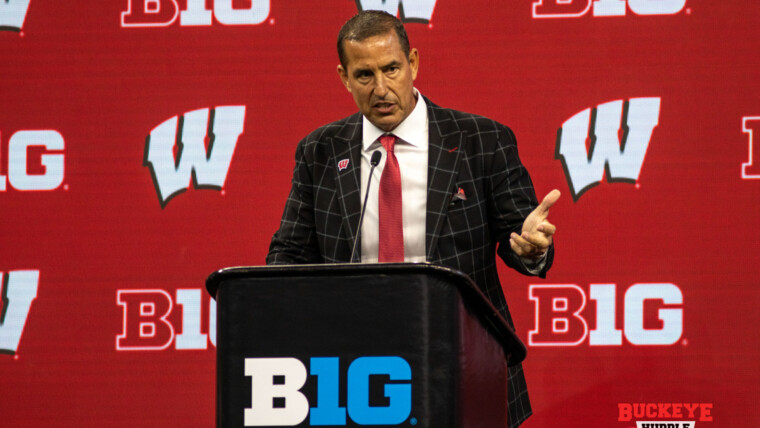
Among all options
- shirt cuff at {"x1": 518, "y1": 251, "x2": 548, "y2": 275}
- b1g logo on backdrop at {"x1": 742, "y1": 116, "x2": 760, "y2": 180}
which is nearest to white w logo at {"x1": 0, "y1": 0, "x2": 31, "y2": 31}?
shirt cuff at {"x1": 518, "y1": 251, "x2": 548, "y2": 275}

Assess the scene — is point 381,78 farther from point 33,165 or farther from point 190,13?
point 33,165

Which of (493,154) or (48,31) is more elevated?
(48,31)

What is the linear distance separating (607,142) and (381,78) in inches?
49.4

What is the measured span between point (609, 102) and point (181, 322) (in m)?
1.60

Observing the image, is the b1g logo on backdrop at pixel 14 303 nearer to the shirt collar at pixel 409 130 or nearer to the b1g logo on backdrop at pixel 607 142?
the shirt collar at pixel 409 130

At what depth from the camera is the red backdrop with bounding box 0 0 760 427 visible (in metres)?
2.80

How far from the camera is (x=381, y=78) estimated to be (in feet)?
6.12

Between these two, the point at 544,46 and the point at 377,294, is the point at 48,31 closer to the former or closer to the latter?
the point at 544,46

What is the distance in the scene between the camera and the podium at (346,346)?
1.26 meters

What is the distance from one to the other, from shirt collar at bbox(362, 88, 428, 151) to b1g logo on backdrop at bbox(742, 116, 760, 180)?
54.1 inches

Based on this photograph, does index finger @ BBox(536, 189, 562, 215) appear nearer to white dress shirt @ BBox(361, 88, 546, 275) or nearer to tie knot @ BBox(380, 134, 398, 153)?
white dress shirt @ BBox(361, 88, 546, 275)

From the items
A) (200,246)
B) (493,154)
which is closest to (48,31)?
→ (200,246)

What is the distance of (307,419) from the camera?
126cm

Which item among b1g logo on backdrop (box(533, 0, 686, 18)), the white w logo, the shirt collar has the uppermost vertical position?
the white w logo
